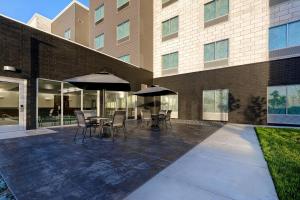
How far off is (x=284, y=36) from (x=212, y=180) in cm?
1194

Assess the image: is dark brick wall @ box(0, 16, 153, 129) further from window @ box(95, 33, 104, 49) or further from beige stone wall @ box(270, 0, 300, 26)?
beige stone wall @ box(270, 0, 300, 26)

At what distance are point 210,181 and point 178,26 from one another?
15.7 metres

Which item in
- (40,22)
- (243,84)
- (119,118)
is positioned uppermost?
(40,22)

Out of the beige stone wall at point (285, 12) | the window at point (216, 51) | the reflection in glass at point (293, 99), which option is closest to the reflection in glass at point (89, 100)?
the window at point (216, 51)

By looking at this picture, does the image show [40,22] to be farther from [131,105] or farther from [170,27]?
[131,105]

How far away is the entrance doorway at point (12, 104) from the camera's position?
788 centimetres

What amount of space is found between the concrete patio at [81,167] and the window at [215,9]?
12.2m

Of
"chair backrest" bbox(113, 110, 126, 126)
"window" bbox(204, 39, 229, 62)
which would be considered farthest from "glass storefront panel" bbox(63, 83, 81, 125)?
"window" bbox(204, 39, 229, 62)

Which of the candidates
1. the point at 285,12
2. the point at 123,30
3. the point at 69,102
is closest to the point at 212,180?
the point at 69,102

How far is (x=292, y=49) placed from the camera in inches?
419

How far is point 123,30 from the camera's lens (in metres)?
18.2

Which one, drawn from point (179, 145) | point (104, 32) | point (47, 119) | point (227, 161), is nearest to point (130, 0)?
point (104, 32)

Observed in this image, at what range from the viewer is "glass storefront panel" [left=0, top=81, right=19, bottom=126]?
7849 millimetres

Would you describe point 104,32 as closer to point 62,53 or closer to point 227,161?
point 62,53
